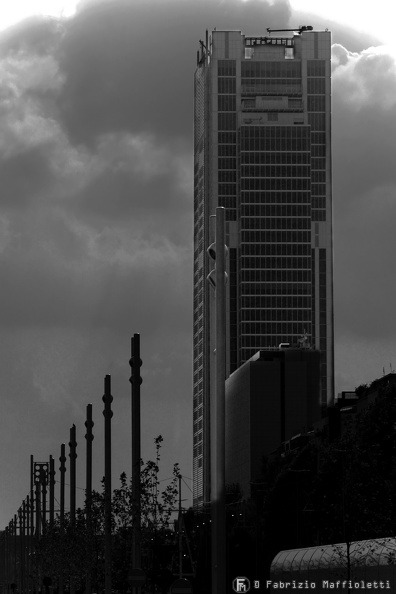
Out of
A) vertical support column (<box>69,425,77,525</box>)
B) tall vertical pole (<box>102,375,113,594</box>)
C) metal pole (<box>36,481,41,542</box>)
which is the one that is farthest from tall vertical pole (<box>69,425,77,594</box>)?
metal pole (<box>36,481,41,542</box>)

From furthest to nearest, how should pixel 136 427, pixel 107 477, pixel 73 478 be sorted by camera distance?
1. pixel 73 478
2. pixel 107 477
3. pixel 136 427

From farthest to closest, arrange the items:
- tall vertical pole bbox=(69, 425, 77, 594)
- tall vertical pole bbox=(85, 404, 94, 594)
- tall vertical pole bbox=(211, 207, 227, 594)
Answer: tall vertical pole bbox=(69, 425, 77, 594) < tall vertical pole bbox=(85, 404, 94, 594) < tall vertical pole bbox=(211, 207, 227, 594)

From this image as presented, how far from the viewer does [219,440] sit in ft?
102

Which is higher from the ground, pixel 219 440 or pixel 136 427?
pixel 136 427

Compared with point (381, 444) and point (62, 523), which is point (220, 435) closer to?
point (381, 444)

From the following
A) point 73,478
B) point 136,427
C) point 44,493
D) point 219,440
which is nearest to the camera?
point 219,440

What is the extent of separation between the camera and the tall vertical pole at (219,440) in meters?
30.7

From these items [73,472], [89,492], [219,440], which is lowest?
[219,440]

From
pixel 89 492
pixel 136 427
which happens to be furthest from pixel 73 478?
pixel 136 427

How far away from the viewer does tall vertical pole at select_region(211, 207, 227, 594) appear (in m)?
30.7

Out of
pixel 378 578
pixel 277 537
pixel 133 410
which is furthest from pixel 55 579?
pixel 133 410

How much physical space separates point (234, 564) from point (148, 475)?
75866 mm

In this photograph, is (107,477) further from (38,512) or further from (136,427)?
(38,512)

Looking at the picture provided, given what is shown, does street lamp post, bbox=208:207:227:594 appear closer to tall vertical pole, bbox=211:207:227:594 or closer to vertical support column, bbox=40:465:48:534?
tall vertical pole, bbox=211:207:227:594
